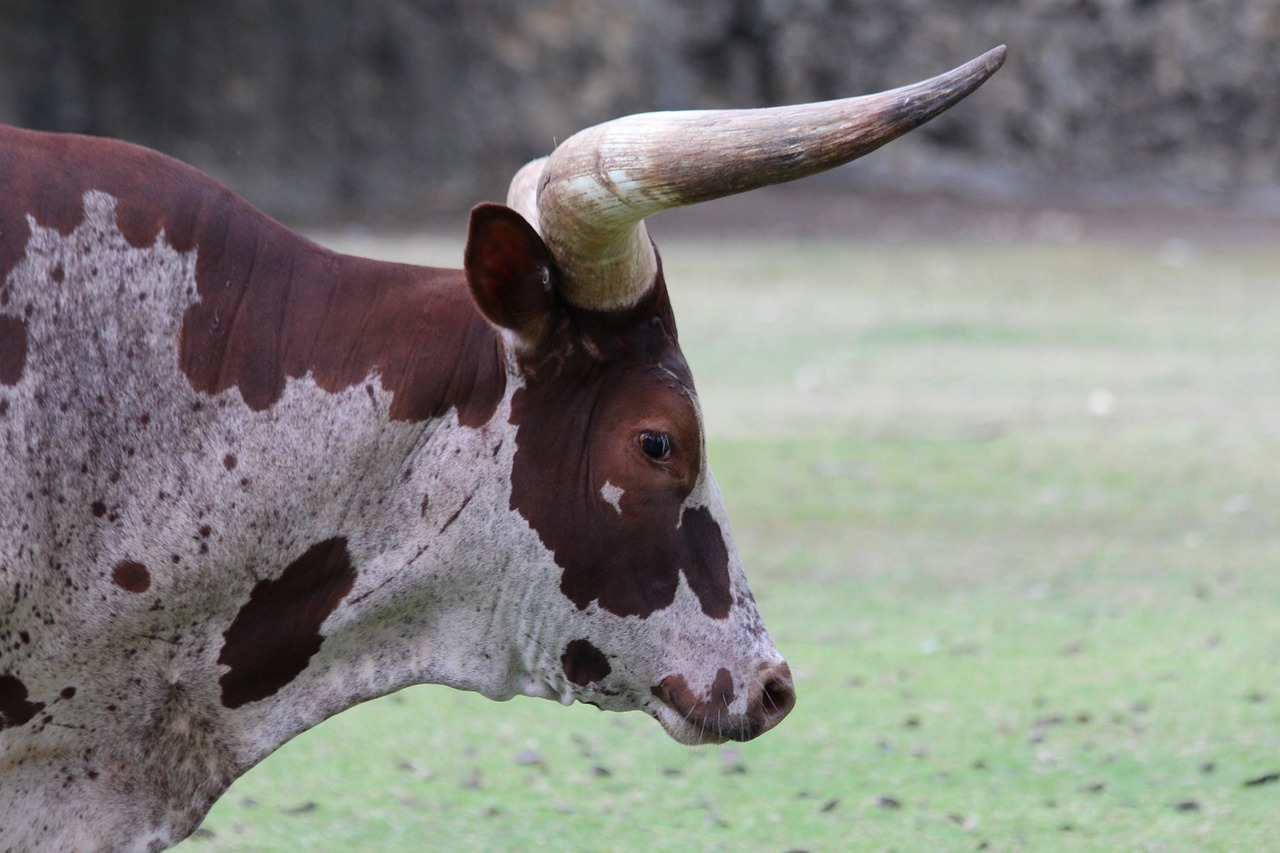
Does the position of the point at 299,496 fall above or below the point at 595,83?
below

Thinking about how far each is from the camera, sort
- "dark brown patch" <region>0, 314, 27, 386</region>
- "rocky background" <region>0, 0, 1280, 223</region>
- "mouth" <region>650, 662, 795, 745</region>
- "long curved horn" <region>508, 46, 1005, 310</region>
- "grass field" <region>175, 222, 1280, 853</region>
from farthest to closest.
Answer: "rocky background" <region>0, 0, 1280, 223</region> → "grass field" <region>175, 222, 1280, 853</region> → "mouth" <region>650, 662, 795, 745</region> → "dark brown patch" <region>0, 314, 27, 386</region> → "long curved horn" <region>508, 46, 1005, 310</region>

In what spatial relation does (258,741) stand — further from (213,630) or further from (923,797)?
(923,797)

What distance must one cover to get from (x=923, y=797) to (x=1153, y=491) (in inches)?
137

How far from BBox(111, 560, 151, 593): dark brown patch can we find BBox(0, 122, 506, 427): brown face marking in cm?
26

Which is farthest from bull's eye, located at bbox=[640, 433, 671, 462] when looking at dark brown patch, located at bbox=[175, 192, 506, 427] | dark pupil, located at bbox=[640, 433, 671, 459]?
dark brown patch, located at bbox=[175, 192, 506, 427]

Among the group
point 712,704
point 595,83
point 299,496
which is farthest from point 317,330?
point 595,83

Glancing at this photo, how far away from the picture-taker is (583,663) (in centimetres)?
255

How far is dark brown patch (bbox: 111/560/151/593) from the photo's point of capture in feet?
7.70

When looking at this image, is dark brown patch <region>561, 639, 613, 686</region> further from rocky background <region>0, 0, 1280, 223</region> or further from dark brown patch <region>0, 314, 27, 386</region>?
rocky background <region>0, 0, 1280, 223</region>

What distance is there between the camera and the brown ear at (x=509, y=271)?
2314 millimetres

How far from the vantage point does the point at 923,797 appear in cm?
390

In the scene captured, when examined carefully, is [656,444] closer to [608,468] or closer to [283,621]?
[608,468]

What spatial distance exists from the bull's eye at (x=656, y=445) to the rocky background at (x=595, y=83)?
42.8 feet

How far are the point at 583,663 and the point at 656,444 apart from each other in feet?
1.14
